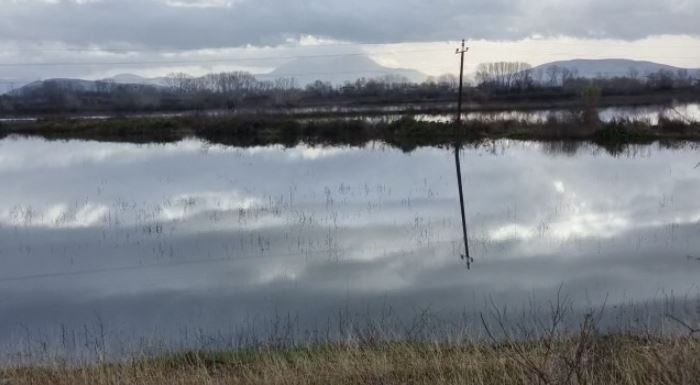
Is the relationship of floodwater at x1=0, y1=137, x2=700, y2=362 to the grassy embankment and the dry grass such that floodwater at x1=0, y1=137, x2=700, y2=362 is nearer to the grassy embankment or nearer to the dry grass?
the dry grass

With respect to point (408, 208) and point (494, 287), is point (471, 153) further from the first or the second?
point (494, 287)

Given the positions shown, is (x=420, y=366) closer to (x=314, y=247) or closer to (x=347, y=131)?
(x=314, y=247)

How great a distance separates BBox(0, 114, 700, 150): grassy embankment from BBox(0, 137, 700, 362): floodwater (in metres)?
7.61

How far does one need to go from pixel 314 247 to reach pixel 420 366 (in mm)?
5915

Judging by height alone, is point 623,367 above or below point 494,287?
above

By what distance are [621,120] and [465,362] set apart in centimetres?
2522

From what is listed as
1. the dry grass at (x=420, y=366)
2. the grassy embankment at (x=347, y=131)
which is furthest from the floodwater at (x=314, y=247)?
the grassy embankment at (x=347, y=131)

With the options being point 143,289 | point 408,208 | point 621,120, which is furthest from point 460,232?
point 621,120

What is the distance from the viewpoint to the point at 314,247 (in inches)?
418

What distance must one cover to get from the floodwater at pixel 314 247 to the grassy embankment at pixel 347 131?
761 cm

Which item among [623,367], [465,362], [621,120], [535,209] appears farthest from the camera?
[621,120]

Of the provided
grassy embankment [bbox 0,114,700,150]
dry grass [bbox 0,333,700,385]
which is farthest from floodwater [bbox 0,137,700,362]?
grassy embankment [bbox 0,114,700,150]

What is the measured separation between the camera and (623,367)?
13.6ft

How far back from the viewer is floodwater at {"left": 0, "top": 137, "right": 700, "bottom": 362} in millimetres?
7773
